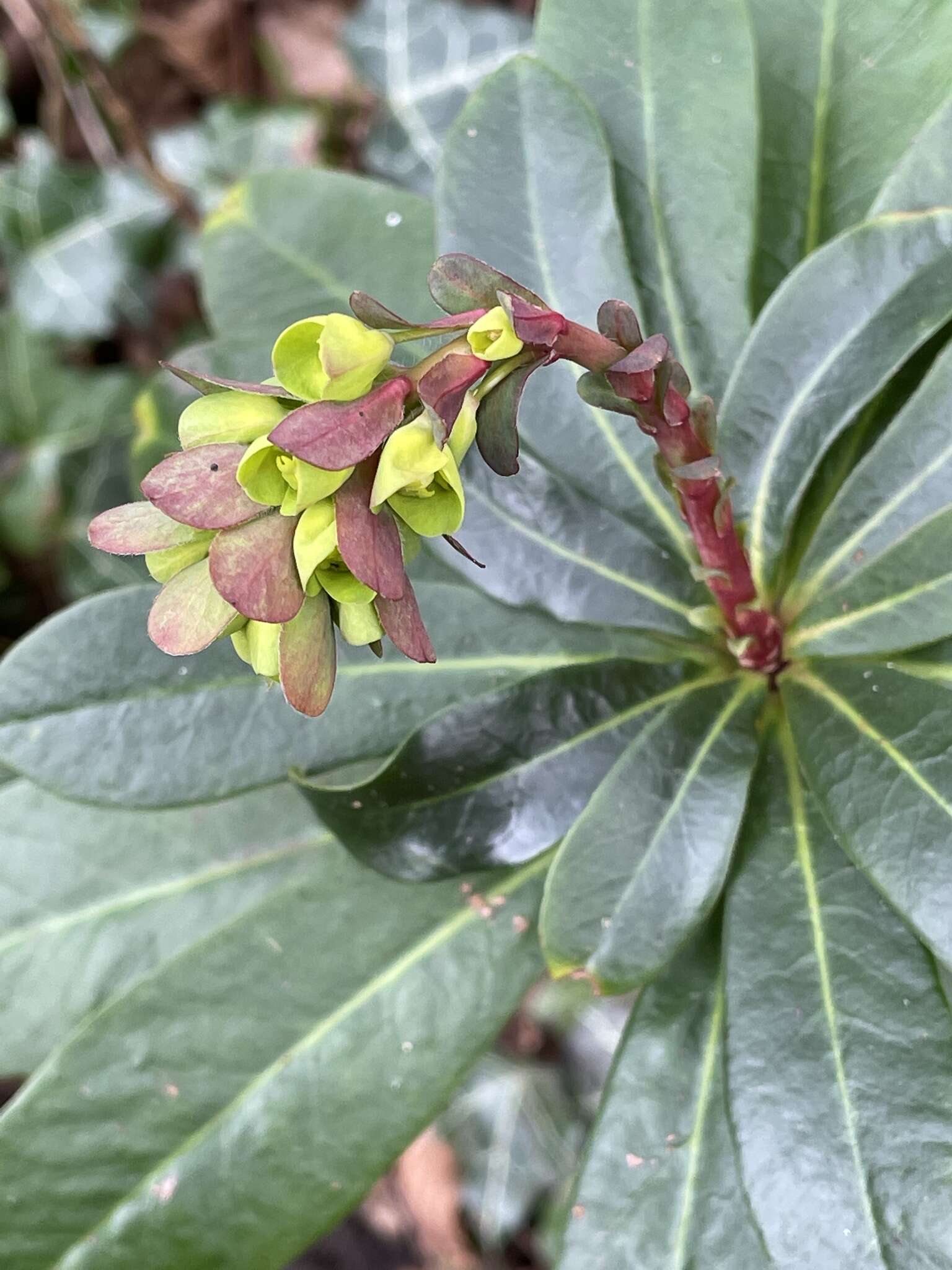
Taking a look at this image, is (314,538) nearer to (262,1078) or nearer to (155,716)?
(155,716)

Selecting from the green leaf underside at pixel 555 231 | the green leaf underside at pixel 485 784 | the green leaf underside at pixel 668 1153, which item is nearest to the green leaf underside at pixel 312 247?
the green leaf underside at pixel 555 231

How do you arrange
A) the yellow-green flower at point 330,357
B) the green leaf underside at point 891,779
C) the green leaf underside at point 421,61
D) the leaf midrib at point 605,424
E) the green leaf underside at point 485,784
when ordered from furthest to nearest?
the green leaf underside at point 421,61, the leaf midrib at point 605,424, the green leaf underside at point 485,784, the green leaf underside at point 891,779, the yellow-green flower at point 330,357

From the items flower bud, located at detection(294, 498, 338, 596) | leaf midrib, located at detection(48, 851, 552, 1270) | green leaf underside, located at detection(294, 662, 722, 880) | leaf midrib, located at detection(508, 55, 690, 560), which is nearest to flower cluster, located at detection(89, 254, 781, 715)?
flower bud, located at detection(294, 498, 338, 596)

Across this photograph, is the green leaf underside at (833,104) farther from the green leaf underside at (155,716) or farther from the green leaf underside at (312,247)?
the green leaf underside at (155,716)

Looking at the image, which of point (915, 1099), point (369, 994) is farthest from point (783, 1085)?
point (369, 994)

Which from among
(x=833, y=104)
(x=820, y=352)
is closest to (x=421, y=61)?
(x=833, y=104)

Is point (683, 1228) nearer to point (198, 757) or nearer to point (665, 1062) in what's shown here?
point (665, 1062)
